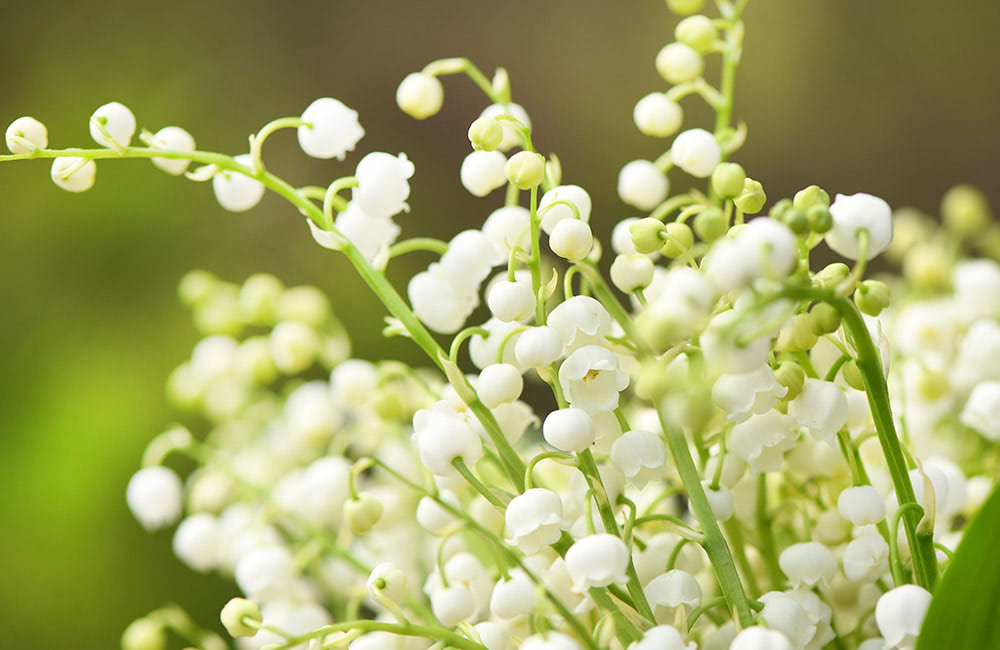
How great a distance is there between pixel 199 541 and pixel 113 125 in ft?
0.76

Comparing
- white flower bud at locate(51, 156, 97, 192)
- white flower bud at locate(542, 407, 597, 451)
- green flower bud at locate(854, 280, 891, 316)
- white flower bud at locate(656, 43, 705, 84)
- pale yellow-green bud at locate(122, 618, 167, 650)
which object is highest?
white flower bud at locate(51, 156, 97, 192)

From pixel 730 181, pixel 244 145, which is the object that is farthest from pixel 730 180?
pixel 244 145

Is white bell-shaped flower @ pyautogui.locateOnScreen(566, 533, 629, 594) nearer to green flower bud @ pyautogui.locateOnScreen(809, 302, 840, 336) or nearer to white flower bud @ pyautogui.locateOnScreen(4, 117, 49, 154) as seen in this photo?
green flower bud @ pyautogui.locateOnScreen(809, 302, 840, 336)

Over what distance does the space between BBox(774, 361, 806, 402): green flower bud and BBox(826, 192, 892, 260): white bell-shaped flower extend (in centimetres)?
4

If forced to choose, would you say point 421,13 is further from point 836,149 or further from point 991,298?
point 991,298

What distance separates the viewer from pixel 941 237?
0.66 meters

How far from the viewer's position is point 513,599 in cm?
29

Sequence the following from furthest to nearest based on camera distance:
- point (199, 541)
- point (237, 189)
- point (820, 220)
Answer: point (199, 541), point (237, 189), point (820, 220)

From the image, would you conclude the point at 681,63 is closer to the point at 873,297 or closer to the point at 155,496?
the point at 873,297

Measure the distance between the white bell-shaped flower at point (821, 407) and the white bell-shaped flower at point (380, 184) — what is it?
140 millimetres

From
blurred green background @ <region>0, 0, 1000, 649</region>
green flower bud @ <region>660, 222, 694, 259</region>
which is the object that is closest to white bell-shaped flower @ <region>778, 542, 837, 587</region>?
green flower bud @ <region>660, 222, 694, 259</region>

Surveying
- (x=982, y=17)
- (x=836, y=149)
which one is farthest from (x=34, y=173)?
(x=982, y=17)

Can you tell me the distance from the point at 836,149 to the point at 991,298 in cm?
97

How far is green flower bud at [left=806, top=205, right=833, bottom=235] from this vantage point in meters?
0.25
